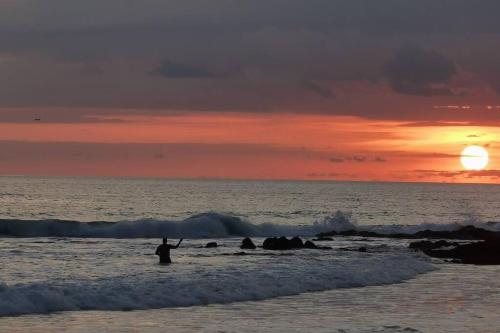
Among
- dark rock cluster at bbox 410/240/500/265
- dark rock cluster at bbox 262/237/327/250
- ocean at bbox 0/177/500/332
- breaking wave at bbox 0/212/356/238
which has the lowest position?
ocean at bbox 0/177/500/332

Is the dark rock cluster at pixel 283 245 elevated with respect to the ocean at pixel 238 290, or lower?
elevated

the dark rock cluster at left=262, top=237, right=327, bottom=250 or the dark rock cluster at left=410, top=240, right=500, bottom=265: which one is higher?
the dark rock cluster at left=262, top=237, right=327, bottom=250

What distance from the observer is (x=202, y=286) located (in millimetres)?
27344

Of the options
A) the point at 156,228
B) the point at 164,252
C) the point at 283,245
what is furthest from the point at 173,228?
the point at 164,252

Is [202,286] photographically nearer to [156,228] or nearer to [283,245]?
[283,245]

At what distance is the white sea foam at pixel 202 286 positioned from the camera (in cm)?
2341

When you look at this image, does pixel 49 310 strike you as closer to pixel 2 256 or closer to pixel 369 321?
pixel 369 321

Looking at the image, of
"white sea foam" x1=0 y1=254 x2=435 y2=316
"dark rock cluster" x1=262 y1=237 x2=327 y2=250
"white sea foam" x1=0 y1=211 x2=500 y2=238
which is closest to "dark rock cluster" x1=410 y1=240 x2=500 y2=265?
"white sea foam" x1=0 y1=254 x2=435 y2=316

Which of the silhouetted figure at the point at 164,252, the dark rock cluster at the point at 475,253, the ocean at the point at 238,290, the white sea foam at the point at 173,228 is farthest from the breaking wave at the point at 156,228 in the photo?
the silhouetted figure at the point at 164,252

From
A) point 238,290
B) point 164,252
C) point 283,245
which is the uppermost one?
point 283,245

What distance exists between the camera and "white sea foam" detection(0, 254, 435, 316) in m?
23.4

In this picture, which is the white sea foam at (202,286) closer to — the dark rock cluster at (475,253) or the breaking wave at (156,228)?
the dark rock cluster at (475,253)

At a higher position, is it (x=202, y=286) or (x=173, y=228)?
(x=173, y=228)

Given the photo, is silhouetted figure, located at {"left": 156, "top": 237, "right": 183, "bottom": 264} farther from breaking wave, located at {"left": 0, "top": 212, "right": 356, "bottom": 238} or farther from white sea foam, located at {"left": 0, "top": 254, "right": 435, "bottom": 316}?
breaking wave, located at {"left": 0, "top": 212, "right": 356, "bottom": 238}
